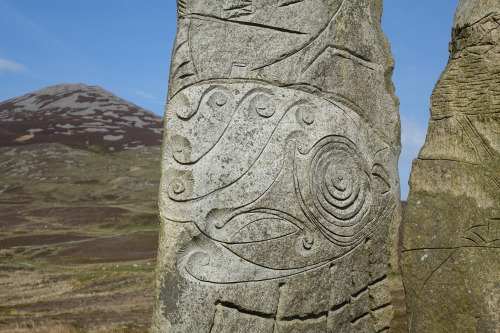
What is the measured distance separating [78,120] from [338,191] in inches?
3573

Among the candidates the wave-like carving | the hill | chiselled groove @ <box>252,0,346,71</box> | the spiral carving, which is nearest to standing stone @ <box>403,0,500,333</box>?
the spiral carving

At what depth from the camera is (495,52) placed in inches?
253

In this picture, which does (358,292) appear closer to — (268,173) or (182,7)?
(268,173)

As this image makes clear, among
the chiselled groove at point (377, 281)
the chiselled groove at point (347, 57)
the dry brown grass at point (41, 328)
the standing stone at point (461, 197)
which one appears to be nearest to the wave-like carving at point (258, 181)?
the chiselled groove at point (347, 57)

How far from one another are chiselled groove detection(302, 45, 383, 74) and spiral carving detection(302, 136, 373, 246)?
2.83 feet

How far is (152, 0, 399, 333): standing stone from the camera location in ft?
17.2

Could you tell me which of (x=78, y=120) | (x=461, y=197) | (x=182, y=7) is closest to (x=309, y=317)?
(x=461, y=197)

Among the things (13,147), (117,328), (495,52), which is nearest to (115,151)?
(13,147)

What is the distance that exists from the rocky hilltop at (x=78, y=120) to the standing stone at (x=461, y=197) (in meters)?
75.8

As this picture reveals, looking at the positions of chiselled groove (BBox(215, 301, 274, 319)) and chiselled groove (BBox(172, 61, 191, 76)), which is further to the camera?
chiselled groove (BBox(172, 61, 191, 76))

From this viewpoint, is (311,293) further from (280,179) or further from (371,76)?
(371,76)

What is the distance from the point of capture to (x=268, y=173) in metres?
5.43

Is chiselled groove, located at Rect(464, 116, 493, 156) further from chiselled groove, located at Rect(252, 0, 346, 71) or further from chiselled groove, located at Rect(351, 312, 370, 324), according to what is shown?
chiselled groove, located at Rect(351, 312, 370, 324)

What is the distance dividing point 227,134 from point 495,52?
3.48 meters
